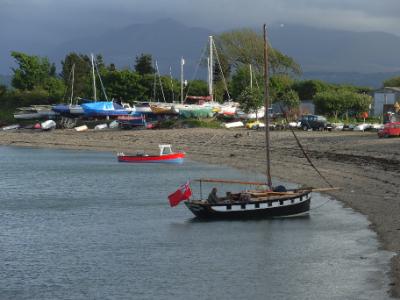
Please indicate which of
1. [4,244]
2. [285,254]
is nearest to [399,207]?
[285,254]

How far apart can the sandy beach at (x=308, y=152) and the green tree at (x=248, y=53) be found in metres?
53.1

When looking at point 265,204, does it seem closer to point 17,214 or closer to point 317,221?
point 317,221

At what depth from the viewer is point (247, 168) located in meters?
64.0

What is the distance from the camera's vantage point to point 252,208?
3866cm

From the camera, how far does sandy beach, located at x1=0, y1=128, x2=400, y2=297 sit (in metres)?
41.3

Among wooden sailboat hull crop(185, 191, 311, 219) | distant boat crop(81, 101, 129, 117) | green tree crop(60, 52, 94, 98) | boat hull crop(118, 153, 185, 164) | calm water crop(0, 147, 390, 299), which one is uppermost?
green tree crop(60, 52, 94, 98)

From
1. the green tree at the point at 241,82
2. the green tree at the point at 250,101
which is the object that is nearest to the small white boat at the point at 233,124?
the green tree at the point at 250,101

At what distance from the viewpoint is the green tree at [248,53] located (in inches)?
6058

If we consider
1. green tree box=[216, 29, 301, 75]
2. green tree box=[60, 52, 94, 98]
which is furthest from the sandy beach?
green tree box=[216, 29, 301, 75]

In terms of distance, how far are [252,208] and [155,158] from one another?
115 ft

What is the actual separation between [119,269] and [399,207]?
52.8ft

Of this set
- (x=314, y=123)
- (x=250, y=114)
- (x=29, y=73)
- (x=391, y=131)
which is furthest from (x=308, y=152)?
(x=29, y=73)

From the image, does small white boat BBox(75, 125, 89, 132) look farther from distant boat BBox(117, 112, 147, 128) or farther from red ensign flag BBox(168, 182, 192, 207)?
red ensign flag BBox(168, 182, 192, 207)

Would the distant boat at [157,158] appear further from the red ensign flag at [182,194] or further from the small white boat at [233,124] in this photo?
the red ensign flag at [182,194]
